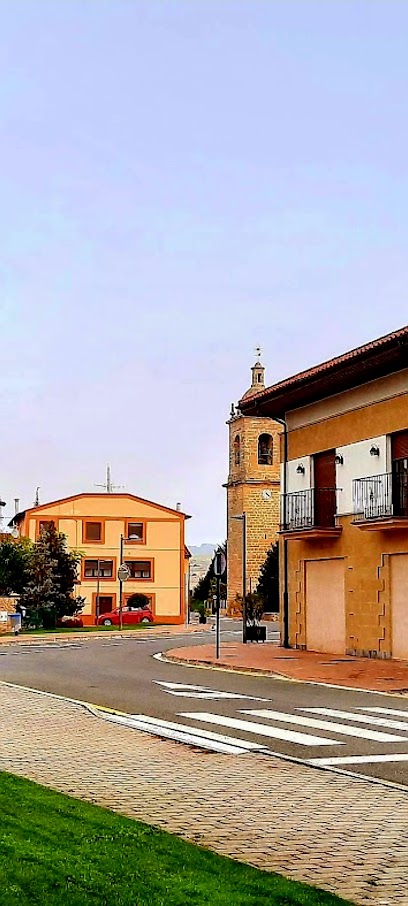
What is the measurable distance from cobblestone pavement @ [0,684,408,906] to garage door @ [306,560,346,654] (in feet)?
53.6

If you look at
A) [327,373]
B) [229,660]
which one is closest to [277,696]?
[229,660]

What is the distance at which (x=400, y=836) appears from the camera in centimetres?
739

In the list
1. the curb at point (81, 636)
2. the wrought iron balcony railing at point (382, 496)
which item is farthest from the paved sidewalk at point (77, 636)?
the wrought iron balcony railing at point (382, 496)

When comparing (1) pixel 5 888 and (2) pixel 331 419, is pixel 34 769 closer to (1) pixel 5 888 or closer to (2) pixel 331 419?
(1) pixel 5 888

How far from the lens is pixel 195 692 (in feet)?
59.3

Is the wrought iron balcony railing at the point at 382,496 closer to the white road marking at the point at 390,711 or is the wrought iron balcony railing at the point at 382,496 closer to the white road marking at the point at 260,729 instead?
the white road marking at the point at 390,711

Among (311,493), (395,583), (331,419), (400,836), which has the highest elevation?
(331,419)

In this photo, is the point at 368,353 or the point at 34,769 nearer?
the point at 34,769

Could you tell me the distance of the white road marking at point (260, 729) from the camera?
1243cm

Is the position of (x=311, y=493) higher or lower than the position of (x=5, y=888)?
higher

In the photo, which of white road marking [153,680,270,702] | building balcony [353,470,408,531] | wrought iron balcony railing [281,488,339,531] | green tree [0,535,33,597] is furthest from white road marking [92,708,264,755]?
green tree [0,535,33,597]

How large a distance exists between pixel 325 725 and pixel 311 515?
15.9 meters

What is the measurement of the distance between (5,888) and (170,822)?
2550 mm

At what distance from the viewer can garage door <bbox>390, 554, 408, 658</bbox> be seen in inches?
1013
